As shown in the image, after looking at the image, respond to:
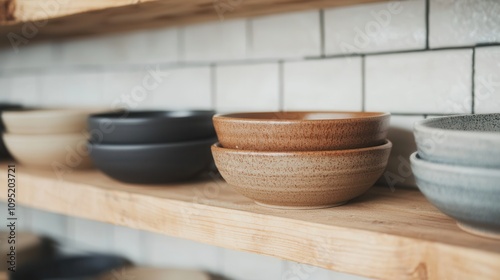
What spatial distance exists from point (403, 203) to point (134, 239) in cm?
80

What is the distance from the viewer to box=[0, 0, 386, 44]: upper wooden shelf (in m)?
0.85

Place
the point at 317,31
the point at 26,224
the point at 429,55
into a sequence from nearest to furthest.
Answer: the point at 429,55 < the point at 317,31 < the point at 26,224

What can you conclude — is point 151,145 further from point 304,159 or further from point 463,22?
point 463,22

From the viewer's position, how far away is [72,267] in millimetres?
1330

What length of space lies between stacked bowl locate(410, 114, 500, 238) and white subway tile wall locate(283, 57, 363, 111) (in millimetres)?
333

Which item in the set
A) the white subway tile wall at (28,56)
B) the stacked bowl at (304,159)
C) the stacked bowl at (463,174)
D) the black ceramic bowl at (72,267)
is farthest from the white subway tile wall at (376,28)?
the white subway tile wall at (28,56)

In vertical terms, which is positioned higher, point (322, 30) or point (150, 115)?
point (322, 30)

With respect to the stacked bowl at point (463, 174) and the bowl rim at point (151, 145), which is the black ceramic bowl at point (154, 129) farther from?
the stacked bowl at point (463, 174)

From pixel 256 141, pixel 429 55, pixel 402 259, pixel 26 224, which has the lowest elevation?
pixel 26 224

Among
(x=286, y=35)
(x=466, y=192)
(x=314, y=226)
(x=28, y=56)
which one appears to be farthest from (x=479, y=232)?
(x=28, y=56)

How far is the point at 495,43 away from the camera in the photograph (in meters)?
0.76

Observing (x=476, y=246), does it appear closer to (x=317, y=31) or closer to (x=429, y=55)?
(x=429, y=55)

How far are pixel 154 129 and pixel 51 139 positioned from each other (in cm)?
30

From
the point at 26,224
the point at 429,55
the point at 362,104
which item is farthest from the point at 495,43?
the point at 26,224
